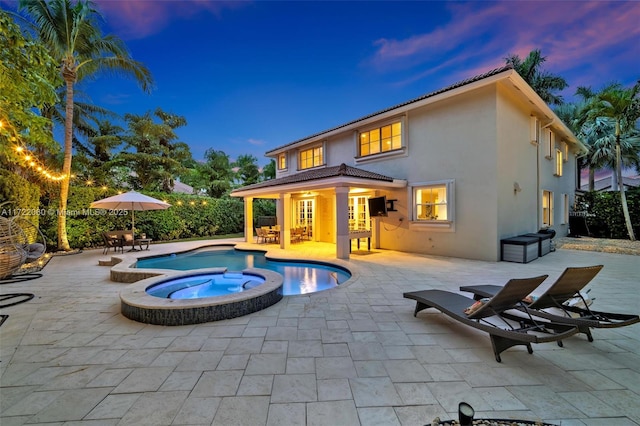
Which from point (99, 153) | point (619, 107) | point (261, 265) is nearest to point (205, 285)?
point (261, 265)

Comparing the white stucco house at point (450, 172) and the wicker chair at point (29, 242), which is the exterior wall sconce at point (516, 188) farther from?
the wicker chair at point (29, 242)

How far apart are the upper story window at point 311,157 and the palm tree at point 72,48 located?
8924 millimetres

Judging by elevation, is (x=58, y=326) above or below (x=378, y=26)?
below

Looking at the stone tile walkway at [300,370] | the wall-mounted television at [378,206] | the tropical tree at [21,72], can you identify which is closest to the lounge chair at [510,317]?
the stone tile walkway at [300,370]

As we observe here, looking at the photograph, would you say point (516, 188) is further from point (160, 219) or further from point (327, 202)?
point (160, 219)

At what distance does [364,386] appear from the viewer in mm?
2654

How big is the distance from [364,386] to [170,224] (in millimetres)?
16579

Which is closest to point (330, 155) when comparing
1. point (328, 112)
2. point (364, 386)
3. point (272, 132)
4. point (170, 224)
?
point (170, 224)

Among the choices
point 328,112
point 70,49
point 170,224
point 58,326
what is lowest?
point 58,326

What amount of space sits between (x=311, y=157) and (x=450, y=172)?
8.55 meters

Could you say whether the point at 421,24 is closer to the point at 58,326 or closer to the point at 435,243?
the point at 435,243

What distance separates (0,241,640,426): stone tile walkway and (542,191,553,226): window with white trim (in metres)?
10.0

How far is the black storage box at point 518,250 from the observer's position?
897 cm

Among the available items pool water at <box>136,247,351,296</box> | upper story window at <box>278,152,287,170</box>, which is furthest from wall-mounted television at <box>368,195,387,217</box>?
upper story window at <box>278,152,287,170</box>
